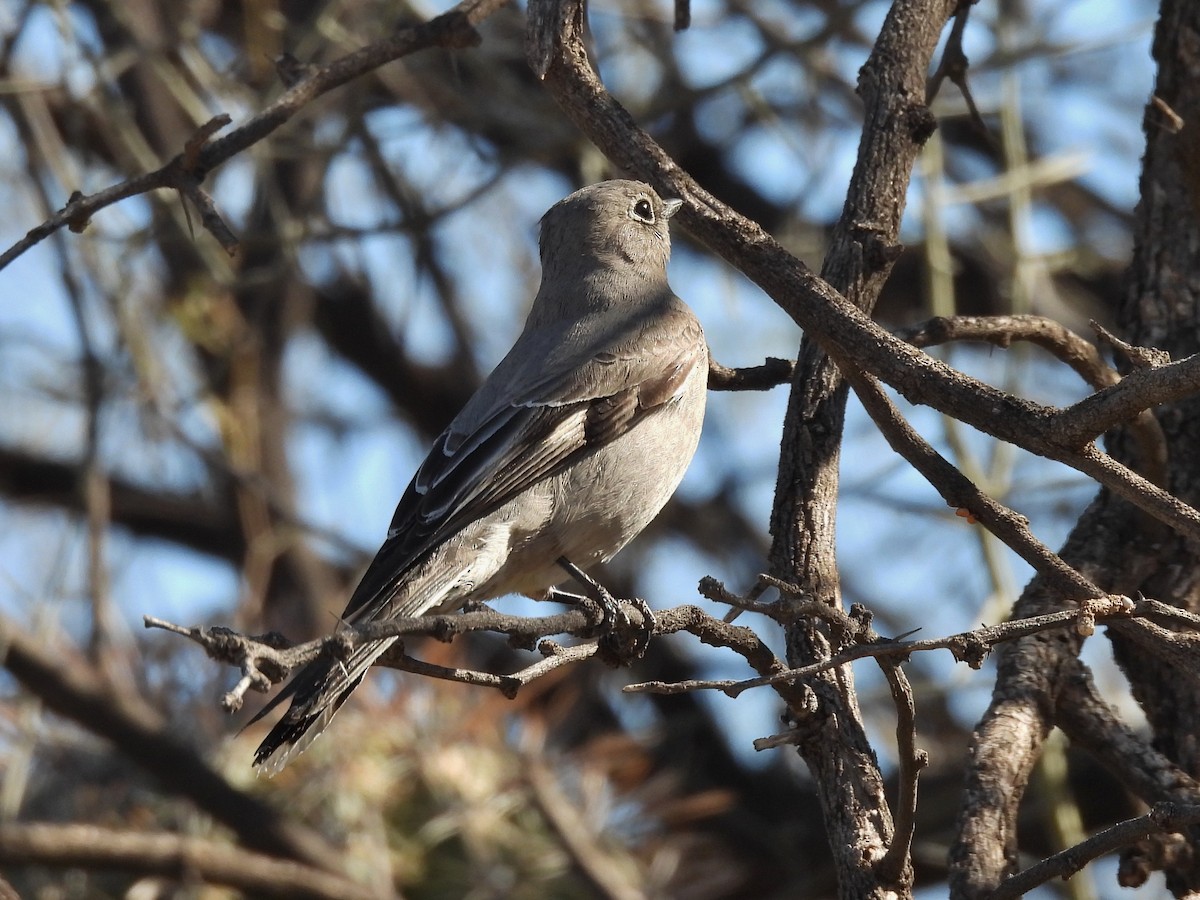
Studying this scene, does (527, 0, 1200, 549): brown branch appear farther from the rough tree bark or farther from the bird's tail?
the bird's tail

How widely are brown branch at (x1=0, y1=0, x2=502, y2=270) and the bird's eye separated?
4.48ft

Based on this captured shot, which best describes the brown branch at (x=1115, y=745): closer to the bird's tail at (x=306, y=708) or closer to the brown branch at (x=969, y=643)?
the brown branch at (x=969, y=643)

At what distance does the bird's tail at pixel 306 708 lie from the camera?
3016mm

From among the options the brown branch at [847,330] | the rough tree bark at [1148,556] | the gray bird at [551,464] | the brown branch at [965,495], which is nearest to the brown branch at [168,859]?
the gray bird at [551,464]

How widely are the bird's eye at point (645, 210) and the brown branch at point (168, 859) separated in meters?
2.77

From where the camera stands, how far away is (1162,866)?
366cm

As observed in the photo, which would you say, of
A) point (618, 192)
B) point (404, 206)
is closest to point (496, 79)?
point (404, 206)

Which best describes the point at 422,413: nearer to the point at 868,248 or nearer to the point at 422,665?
the point at 868,248

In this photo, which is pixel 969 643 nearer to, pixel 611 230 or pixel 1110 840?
pixel 1110 840

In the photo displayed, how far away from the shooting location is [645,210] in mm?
5246

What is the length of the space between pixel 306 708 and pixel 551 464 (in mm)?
1208

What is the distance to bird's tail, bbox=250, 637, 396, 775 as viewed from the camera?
302 centimetres

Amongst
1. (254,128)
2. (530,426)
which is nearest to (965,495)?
(530,426)

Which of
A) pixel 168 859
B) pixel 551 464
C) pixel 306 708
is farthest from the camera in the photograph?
pixel 168 859
